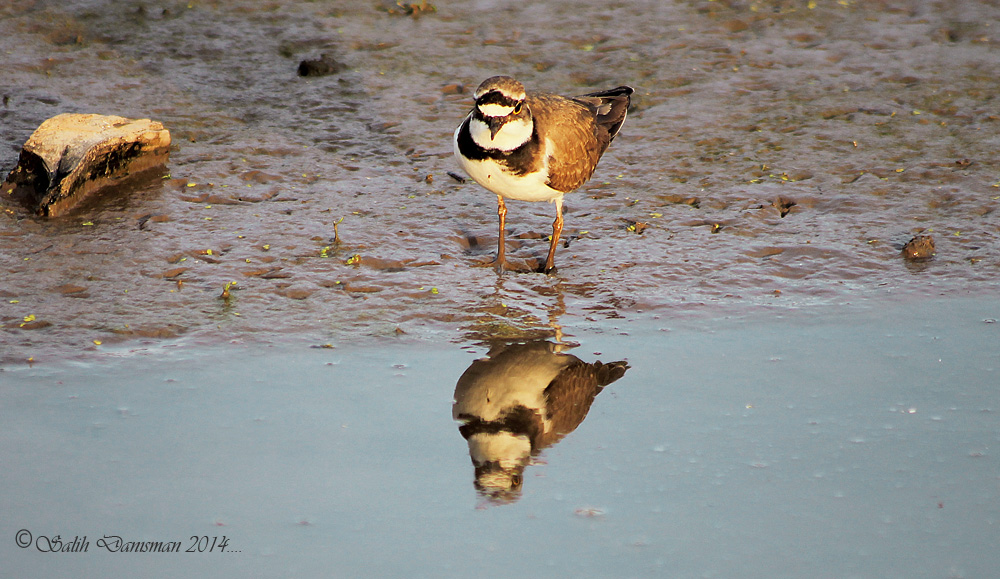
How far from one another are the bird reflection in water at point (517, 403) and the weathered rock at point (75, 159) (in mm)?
3429

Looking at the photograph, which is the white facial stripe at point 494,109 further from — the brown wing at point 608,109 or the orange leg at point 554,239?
the brown wing at point 608,109

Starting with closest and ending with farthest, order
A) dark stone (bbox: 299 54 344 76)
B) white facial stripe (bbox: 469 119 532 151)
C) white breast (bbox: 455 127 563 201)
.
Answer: white facial stripe (bbox: 469 119 532 151) < white breast (bbox: 455 127 563 201) < dark stone (bbox: 299 54 344 76)

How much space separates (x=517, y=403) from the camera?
4824 mm

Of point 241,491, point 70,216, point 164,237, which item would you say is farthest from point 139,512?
point 70,216

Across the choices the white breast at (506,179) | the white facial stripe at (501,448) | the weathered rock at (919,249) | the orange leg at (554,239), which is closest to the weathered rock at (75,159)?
the white breast at (506,179)

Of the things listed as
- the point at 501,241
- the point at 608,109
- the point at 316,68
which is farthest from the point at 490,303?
the point at 316,68

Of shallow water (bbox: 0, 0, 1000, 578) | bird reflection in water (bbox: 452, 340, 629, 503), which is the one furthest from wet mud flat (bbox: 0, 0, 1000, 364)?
bird reflection in water (bbox: 452, 340, 629, 503)

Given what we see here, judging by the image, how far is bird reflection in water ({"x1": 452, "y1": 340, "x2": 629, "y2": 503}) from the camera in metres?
4.29

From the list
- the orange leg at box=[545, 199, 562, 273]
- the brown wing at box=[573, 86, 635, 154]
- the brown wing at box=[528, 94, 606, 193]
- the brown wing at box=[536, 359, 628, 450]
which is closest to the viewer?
the brown wing at box=[536, 359, 628, 450]

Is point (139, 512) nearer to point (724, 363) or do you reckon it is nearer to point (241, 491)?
point (241, 491)

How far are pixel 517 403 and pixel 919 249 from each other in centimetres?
321

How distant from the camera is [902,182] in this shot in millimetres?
7402

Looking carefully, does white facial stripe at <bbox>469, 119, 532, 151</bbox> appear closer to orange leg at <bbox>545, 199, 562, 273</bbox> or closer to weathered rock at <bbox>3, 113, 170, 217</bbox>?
orange leg at <bbox>545, 199, 562, 273</bbox>

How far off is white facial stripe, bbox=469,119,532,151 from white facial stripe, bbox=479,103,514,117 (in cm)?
9
